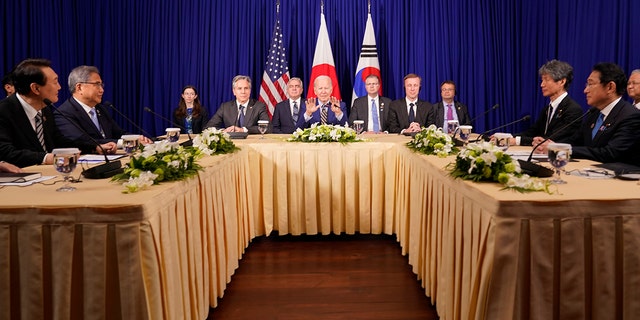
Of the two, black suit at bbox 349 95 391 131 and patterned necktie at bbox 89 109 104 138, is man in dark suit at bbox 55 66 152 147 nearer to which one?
patterned necktie at bbox 89 109 104 138

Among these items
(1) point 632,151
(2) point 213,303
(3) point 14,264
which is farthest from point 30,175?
(1) point 632,151

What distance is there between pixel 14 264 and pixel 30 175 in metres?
0.68

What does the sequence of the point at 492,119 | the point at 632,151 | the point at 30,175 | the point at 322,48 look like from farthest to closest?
the point at 492,119
the point at 322,48
the point at 632,151
the point at 30,175

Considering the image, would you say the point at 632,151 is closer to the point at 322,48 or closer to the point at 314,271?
the point at 314,271

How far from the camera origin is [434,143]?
10.3ft

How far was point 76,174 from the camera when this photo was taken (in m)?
2.41

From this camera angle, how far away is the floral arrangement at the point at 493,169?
182 centimetres

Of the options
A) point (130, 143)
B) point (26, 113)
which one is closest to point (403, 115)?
point (130, 143)

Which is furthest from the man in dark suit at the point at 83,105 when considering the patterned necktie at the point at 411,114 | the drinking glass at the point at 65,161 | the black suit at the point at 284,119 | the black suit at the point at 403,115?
the patterned necktie at the point at 411,114

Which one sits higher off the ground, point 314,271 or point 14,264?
point 14,264

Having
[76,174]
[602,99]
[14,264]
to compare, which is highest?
[602,99]

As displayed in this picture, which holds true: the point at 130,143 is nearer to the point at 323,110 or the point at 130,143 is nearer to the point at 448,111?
the point at 323,110

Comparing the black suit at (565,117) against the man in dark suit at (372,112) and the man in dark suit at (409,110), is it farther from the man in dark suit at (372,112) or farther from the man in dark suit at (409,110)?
the man in dark suit at (372,112)

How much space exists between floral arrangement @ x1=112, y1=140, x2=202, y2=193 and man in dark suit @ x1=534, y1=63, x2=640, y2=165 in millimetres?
2110
